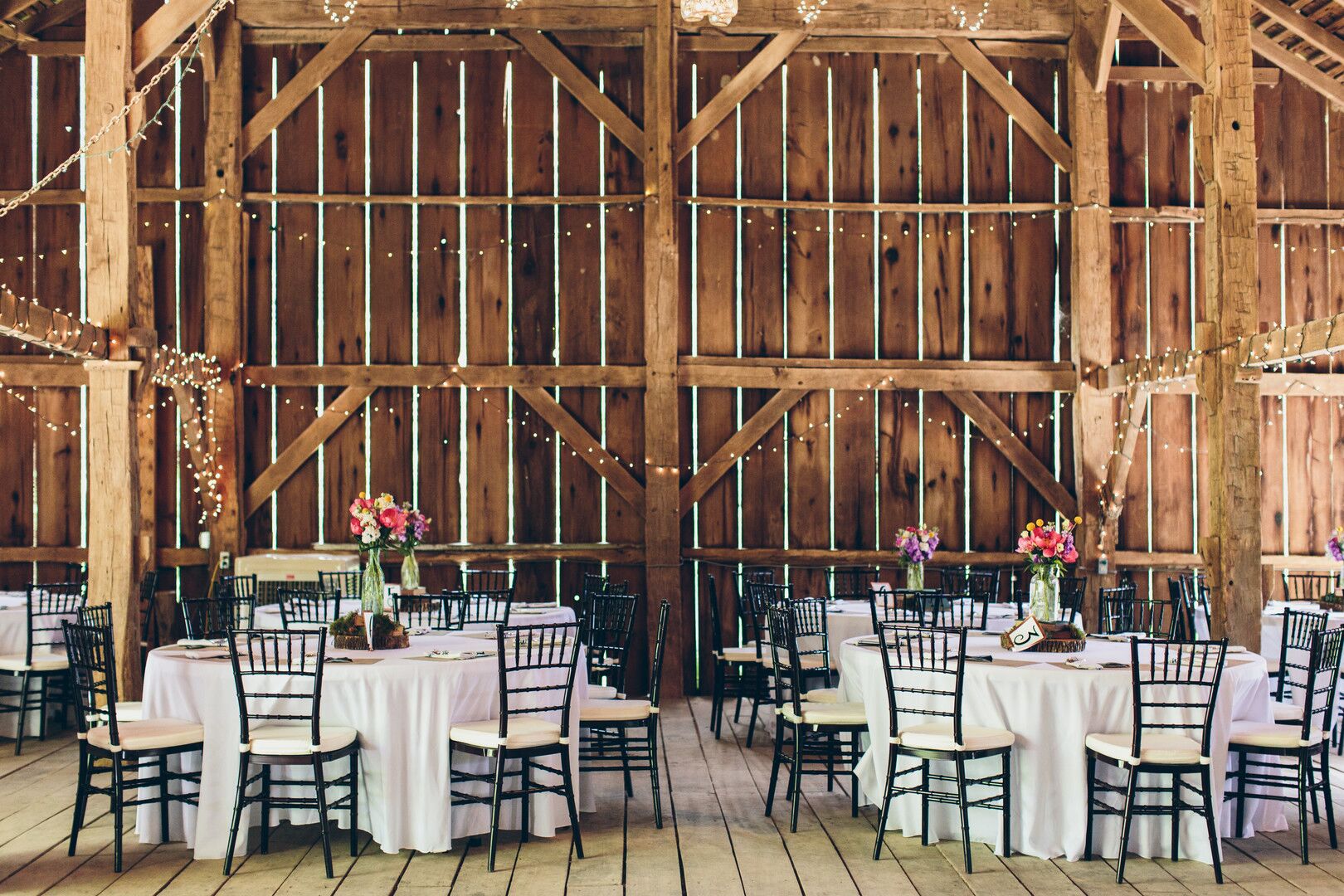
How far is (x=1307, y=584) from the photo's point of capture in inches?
390

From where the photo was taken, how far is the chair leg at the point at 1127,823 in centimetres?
495

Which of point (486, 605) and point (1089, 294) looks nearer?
point (486, 605)

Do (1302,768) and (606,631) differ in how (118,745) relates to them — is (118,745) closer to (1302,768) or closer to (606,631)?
(606,631)

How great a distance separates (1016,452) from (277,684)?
650 centimetres

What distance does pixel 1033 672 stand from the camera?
5340 mm

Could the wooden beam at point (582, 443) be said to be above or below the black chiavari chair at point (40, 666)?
above

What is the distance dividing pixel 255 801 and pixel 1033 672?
10.7ft

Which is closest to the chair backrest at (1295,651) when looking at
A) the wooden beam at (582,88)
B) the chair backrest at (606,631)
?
the chair backrest at (606,631)

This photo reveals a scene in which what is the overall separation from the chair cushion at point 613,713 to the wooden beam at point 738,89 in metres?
5.32

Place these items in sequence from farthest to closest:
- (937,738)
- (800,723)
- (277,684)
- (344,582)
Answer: (344,582) → (800,723) → (277,684) → (937,738)

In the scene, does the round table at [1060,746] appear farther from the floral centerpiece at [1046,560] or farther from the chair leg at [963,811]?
the floral centerpiece at [1046,560]

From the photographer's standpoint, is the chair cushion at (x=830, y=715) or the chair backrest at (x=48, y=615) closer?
the chair cushion at (x=830, y=715)

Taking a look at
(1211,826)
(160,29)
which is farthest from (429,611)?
(1211,826)

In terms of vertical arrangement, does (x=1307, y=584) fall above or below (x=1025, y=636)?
below
